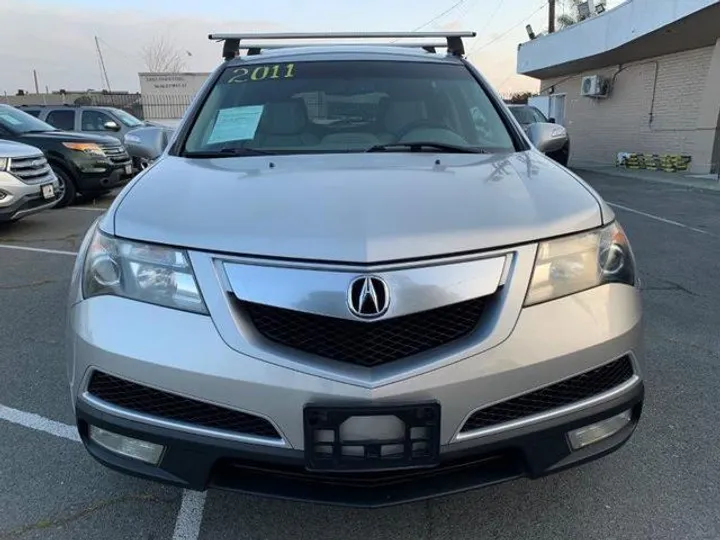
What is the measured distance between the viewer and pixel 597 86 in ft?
68.6

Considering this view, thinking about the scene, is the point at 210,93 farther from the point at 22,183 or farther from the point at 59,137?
the point at 59,137

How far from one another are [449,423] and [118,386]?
1.02m

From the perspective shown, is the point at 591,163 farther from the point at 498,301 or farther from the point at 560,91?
the point at 498,301

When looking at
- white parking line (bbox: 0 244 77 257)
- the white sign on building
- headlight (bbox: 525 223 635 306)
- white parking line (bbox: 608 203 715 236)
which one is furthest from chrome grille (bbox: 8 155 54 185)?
the white sign on building

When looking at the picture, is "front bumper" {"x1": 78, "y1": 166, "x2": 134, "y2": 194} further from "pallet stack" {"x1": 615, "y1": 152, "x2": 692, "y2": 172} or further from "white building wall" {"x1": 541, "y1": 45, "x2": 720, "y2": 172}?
"white building wall" {"x1": 541, "y1": 45, "x2": 720, "y2": 172}

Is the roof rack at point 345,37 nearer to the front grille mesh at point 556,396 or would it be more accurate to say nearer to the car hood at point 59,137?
the front grille mesh at point 556,396

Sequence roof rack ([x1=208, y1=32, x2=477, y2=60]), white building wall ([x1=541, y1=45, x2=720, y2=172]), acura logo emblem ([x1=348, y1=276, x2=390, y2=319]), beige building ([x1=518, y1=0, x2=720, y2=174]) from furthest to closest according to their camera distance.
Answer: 1. white building wall ([x1=541, y1=45, x2=720, y2=172])
2. beige building ([x1=518, y1=0, x2=720, y2=174])
3. roof rack ([x1=208, y1=32, x2=477, y2=60])
4. acura logo emblem ([x1=348, y1=276, x2=390, y2=319])

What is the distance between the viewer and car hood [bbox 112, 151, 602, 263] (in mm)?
1769

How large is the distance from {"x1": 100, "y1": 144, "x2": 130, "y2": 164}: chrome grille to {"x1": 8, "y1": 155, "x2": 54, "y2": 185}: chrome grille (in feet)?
8.33

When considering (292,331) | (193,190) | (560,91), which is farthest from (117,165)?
(560,91)

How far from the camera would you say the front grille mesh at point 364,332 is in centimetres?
170

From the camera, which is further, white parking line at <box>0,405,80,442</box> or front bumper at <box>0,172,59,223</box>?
front bumper at <box>0,172,59,223</box>

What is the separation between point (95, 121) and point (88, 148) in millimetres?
4240

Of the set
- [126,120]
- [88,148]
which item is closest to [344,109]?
[88,148]
